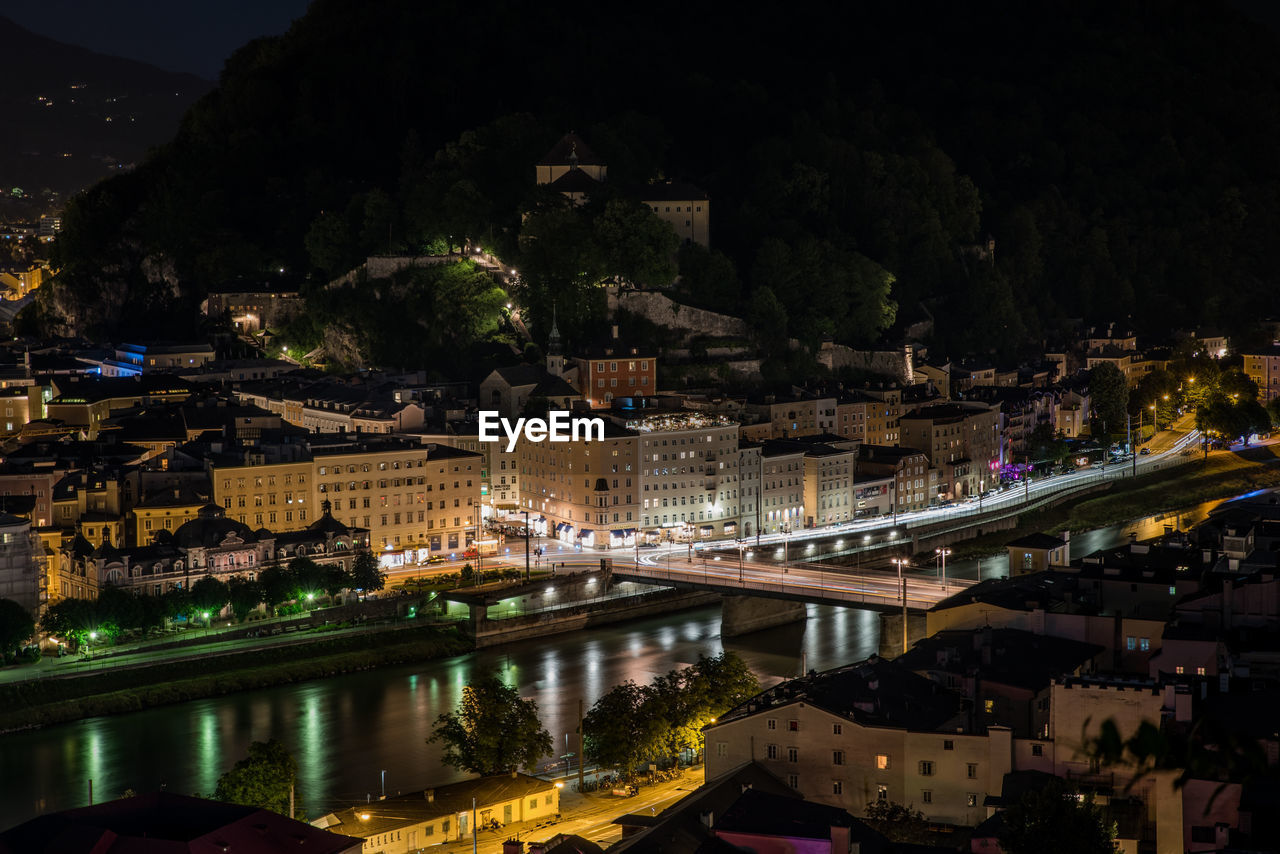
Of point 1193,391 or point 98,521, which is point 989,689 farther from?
point 1193,391

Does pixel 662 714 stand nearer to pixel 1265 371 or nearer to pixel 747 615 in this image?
pixel 747 615

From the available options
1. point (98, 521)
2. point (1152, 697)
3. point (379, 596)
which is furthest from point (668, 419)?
point (1152, 697)

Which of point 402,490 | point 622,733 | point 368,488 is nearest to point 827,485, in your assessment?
point 402,490

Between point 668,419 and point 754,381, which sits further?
point 754,381

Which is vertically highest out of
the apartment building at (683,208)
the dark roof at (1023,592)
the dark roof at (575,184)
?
the dark roof at (575,184)

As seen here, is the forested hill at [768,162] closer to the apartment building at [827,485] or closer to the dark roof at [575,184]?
the dark roof at [575,184]

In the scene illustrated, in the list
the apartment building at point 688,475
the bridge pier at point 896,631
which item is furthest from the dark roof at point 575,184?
the bridge pier at point 896,631
